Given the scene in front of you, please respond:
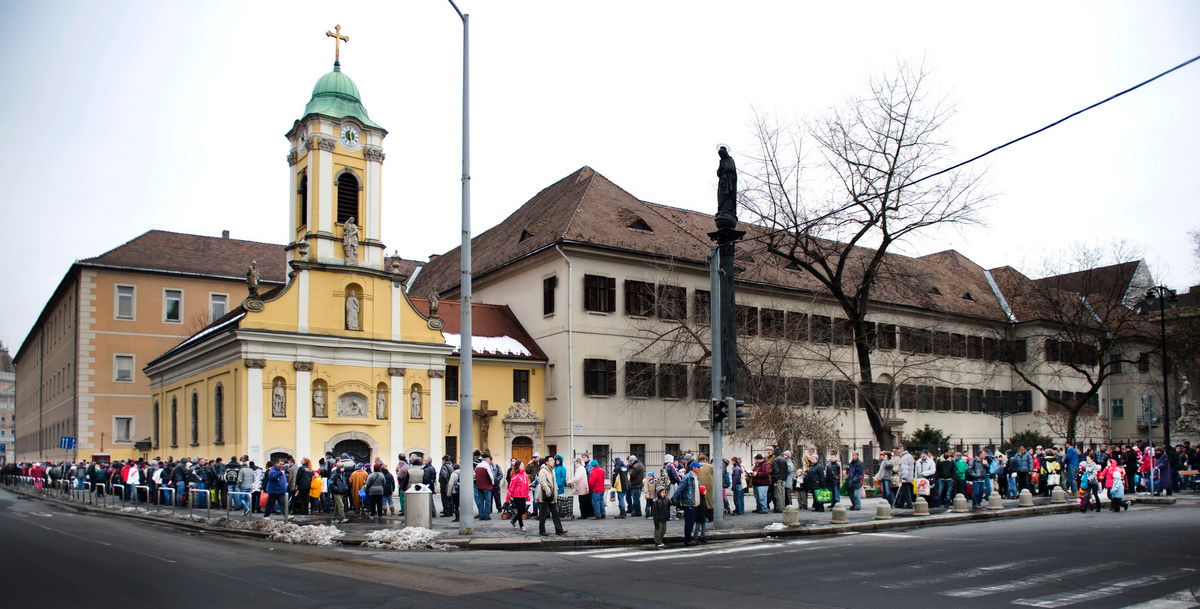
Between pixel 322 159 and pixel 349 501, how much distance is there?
15983 millimetres

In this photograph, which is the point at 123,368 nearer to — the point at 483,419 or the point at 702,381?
the point at 483,419

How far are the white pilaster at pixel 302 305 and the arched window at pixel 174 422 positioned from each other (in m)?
10.6

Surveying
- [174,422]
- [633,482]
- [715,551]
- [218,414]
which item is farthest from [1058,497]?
[174,422]

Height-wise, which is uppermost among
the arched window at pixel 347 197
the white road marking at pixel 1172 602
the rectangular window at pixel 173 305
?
the arched window at pixel 347 197

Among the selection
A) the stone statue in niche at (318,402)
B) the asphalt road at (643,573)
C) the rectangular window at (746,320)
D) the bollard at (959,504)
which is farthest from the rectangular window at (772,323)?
the asphalt road at (643,573)

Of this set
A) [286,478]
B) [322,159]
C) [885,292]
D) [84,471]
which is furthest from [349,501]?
[885,292]

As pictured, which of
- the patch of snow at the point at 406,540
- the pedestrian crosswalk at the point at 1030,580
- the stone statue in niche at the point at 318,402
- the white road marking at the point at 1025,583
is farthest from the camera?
the stone statue in niche at the point at 318,402

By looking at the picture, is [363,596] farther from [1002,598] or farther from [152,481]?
[152,481]

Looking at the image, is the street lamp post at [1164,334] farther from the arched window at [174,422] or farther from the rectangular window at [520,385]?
the arched window at [174,422]

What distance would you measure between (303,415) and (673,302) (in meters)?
15.7

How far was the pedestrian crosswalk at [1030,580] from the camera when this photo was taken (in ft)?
37.4

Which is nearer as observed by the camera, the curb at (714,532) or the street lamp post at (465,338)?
the curb at (714,532)

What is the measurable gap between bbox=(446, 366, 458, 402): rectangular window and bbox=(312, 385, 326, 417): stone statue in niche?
20.7ft

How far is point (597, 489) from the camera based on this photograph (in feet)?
80.6
